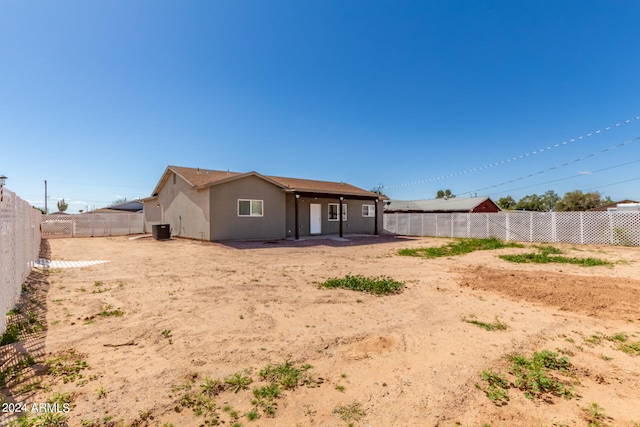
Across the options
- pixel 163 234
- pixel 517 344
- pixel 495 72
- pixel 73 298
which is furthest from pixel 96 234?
pixel 495 72

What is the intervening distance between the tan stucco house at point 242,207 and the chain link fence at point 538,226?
4557 mm

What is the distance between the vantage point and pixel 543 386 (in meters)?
2.46

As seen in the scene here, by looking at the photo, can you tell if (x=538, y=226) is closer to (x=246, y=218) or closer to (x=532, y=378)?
Result: (x=246, y=218)

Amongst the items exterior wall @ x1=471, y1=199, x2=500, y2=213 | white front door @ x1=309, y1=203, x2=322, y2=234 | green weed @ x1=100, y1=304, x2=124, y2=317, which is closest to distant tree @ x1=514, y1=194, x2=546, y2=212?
exterior wall @ x1=471, y1=199, x2=500, y2=213

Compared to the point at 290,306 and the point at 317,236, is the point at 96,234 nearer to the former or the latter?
the point at 317,236

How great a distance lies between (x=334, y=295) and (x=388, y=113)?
17.2 metres

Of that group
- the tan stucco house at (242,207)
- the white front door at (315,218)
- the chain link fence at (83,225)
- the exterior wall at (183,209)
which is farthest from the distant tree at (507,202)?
the chain link fence at (83,225)

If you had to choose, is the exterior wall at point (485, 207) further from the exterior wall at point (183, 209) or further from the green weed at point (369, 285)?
the green weed at point (369, 285)

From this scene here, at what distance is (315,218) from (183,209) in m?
8.16

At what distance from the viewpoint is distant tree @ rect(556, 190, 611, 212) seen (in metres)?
47.6

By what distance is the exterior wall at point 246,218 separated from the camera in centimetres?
1402

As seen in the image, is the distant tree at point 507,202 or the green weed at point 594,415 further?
the distant tree at point 507,202

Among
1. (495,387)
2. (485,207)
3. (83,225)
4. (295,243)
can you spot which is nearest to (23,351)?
(495,387)

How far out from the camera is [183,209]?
16.1 metres
